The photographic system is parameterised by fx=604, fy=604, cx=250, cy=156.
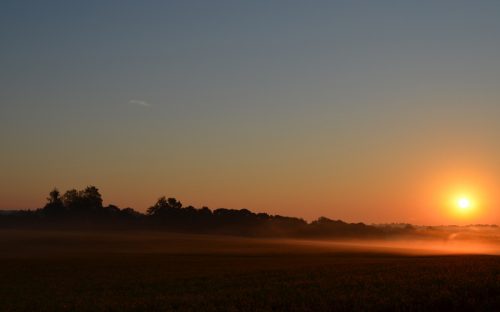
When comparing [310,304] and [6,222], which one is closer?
[310,304]

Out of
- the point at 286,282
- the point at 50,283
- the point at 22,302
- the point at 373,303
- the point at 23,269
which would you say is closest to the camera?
the point at 373,303

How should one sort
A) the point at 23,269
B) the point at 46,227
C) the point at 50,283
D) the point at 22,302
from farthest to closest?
the point at 46,227 → the point at 23,269 → the point at 50,283 → the point at 22,302

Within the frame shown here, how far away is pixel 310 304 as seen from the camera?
24.2 metres

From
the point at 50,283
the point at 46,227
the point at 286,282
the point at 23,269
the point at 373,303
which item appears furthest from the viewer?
the point at 46,227

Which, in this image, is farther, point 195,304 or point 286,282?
point 286,282

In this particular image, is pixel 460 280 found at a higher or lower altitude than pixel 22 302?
higher

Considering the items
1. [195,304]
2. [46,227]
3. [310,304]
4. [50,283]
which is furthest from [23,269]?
[46,227]

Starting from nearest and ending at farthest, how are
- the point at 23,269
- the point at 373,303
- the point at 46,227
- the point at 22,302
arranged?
the point at 373,303
the point at 22,302
the point at 23,269
the point at 46,227

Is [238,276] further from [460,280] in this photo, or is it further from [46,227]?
[46,227]

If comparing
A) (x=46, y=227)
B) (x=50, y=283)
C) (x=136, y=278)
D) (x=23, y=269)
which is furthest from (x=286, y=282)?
(x=46, y=227)

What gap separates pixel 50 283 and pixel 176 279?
813 centimetres

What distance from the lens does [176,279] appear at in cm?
3909

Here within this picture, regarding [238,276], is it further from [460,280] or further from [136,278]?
[460,280]

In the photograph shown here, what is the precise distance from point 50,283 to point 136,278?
18.3 ft
